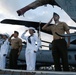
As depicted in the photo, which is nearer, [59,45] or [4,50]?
[59,45]

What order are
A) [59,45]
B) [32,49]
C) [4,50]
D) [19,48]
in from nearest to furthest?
[59,45], [32,49], [19,48], [4,50]

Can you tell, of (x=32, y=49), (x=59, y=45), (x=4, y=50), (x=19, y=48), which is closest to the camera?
(x=59, y=45)

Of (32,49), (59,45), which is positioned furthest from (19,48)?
(59,45)

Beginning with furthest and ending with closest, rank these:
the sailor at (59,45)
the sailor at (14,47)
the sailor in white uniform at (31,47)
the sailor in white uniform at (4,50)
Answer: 1. the sailor in white uniform at (4,50)
2. the sailor at (14,47)
3. the sailor in white uniform at (31,47)
4. the sailor at (59,45)

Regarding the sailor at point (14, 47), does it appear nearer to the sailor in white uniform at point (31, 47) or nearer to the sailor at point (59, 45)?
the sailor in white uniform at point (31, 47)

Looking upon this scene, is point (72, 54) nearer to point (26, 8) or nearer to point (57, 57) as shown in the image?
point (26, 8)

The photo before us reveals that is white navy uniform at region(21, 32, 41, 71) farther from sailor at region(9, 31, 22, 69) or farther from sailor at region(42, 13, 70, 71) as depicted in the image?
sailor at region(42, 13, 70, 71)

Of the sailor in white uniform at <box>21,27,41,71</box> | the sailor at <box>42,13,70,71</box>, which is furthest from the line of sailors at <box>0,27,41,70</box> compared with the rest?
the sailor at <box>42,13,70,71</box>

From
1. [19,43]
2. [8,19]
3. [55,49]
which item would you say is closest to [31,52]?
[19,43]

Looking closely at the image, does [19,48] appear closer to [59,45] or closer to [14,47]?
[14,47]

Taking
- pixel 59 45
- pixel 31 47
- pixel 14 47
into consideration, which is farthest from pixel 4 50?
pixel 59 45

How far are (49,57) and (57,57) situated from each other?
9.05 m

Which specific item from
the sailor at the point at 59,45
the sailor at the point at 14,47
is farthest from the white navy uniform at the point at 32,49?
the sailor at the point at 59,45

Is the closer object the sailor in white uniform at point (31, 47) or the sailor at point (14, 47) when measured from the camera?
the sailor in white uniform at point (31, 47)
